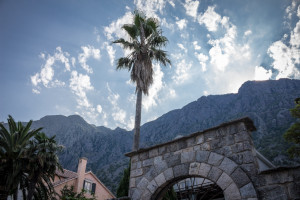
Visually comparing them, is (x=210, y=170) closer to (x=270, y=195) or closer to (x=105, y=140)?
(x=270, y=195)

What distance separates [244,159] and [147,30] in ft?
34.1

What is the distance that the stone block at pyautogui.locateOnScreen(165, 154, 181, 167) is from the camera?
212 inches

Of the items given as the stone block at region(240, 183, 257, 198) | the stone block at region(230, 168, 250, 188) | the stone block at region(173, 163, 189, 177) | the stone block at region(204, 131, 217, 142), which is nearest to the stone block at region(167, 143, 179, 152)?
the stone block at region(173, 163, 189, 177)

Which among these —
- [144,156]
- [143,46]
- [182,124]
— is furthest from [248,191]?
[182,124]

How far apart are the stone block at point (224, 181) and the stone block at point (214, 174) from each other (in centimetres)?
6

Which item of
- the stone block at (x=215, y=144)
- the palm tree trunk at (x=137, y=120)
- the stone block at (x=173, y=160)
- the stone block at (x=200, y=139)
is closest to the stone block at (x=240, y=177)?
the stone block at (x=215, y=144)

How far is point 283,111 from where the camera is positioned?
63.0 m

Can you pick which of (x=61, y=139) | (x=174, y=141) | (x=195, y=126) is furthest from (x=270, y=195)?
(x=61, y=139)

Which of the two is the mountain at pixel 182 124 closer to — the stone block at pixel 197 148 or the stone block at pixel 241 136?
the stone block at pixel 197 148

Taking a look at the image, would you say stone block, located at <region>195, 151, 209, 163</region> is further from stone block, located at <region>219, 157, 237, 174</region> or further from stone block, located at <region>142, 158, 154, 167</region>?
stone block, located at <region>142, 158, 154, 167</region>

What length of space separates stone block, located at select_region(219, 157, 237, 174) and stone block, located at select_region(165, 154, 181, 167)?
3.46 feet

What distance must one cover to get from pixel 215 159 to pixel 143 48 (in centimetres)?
922

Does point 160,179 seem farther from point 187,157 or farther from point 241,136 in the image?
point 241,136

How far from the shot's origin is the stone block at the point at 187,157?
203 inches
